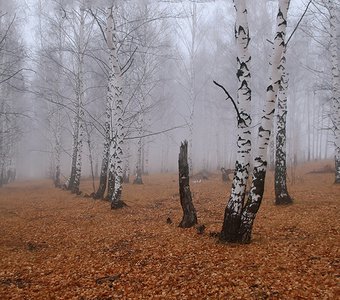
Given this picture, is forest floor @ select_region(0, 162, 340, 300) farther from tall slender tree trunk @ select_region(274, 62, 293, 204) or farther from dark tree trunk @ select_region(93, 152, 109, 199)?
dark tree trunk @ select_region(93, 152, 109, 199)

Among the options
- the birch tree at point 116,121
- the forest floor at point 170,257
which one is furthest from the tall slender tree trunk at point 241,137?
the birch tree at point 116,121

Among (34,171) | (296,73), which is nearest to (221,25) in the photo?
(296,73)

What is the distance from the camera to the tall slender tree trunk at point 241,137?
593cm

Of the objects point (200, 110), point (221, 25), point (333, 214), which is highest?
point (221, 25)

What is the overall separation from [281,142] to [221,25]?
65.3ft

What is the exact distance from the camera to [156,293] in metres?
4.27

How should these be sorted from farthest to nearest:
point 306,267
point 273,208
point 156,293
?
point 273,208, point 306,267, point 156,293

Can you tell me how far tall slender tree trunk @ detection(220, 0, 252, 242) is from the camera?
234 inches

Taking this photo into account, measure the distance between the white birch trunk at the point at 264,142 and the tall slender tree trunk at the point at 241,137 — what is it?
0.15 metres

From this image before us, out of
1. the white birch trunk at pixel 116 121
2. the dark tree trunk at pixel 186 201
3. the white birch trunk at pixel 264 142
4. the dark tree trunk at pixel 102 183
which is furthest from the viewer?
the dark tree trunk at pixel 102 183

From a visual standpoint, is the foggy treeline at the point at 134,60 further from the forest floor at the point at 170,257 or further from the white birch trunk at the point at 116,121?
the forest floor at the point at 170,257

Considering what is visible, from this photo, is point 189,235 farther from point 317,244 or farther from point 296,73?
point 296,73

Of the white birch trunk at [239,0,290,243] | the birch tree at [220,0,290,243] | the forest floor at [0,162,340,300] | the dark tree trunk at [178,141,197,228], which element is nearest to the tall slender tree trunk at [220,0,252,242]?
the birch tree at [220,0,290,243]

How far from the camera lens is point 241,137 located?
6.05m
